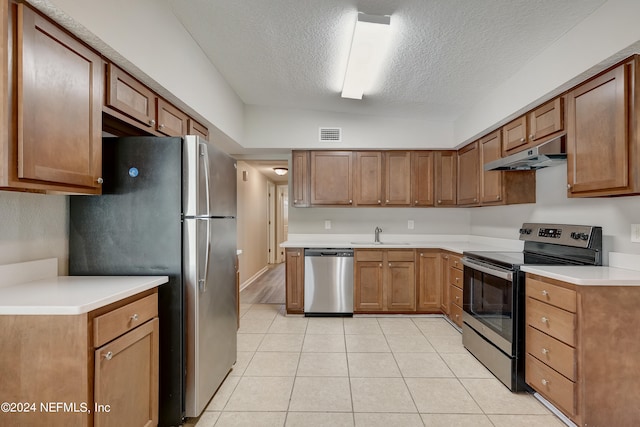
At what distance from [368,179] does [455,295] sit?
175 cm

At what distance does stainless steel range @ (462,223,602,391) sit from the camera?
88.1 inches

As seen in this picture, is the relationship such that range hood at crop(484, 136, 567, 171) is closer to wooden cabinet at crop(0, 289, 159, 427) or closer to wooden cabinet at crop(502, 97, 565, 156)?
wooden cabinet at crop(502, 97, 565, 156)

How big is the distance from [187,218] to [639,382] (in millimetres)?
2703

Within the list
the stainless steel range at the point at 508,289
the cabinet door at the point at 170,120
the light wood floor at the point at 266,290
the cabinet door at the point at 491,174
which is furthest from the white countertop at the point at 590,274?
the light wood floor at the point at 266,290

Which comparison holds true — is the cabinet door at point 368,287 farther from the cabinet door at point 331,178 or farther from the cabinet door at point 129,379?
the cabinet door at point 129,379

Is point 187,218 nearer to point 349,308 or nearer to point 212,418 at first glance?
point 212,418

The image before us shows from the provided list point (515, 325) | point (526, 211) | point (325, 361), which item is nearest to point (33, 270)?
point (325, 361)

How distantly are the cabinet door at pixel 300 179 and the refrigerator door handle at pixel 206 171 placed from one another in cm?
224

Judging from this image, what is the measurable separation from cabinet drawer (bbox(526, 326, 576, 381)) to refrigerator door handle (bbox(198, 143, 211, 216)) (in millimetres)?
2282

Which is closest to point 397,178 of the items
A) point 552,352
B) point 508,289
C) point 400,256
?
point 400,256

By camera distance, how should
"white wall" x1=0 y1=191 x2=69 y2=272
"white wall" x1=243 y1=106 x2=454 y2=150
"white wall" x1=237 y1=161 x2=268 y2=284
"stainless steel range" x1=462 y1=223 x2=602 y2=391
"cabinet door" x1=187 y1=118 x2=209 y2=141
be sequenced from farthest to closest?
1. "white wall" x1=237 y1=161 x2=268 y2=284
2. "white wall" x1=243 y1=106 x2=454 y2=150
3. "cabinet door" x1=187 y1=118 x2=209 y2=141
4. "stainless steel range" x1=462 y1=223 x2=602 y2=391
5. "white wall" x1=0 y1=191 x2=69 y2=272

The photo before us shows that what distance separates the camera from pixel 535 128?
2600 millimetres

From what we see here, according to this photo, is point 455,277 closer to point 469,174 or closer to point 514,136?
point 469,174

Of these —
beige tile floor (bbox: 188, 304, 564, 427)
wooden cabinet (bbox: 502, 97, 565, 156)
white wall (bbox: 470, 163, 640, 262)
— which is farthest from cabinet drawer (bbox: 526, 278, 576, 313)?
wooden cabinet (bbox: 502, 97, 565, 156)
